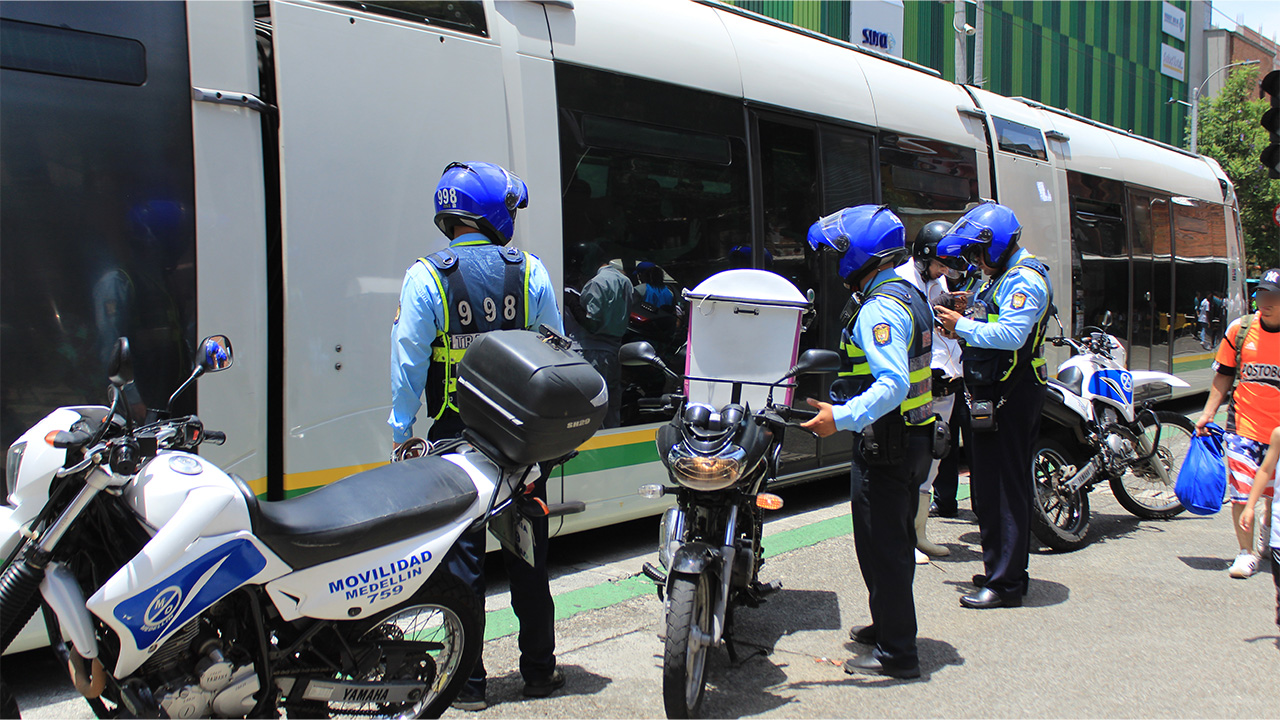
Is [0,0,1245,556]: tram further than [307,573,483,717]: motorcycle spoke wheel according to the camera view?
Yes

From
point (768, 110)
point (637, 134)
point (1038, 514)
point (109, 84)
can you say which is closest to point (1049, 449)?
point (1038, 514)

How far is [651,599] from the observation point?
442 centimetres

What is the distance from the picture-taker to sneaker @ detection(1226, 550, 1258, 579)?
4766mm

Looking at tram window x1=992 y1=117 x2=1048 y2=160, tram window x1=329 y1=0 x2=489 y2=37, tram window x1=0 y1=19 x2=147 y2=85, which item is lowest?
tram window x1=0 y1=19 x2=147 y2=85

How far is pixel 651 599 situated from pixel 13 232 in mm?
3040

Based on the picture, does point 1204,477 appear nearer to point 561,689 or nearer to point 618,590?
point 618,590

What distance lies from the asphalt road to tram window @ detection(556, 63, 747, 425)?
1117 millimetres

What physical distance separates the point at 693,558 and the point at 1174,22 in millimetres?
36722

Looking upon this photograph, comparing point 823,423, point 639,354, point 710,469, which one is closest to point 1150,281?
point 823,423

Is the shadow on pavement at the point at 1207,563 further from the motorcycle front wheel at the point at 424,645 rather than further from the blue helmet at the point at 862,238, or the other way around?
the motorcycle front wheel at the point at 424,645

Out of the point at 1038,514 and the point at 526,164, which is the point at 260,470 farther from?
the point at 1038,514

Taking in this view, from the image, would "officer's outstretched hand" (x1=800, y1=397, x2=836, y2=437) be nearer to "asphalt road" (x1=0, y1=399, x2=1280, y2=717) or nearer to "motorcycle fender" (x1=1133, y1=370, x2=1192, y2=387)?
"asphalt road" (x1=0, y1=399, x2=1280, y2=717)

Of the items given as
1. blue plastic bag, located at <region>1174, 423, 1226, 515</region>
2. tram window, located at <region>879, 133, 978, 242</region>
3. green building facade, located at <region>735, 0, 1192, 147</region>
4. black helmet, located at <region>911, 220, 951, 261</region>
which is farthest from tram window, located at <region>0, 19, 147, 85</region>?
green building facade, located at <region>735, 0, 1192, 147</region>

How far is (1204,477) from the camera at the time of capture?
5.05 meters
